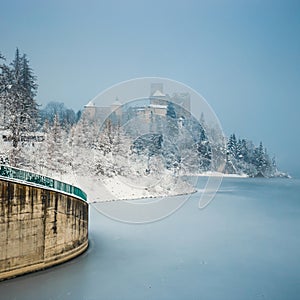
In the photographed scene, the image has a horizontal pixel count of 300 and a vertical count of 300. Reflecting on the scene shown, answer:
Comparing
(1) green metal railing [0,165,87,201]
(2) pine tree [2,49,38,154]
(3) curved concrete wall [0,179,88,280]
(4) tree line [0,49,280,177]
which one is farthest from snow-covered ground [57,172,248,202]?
(3) curved concrete wall [0,179,88,280]

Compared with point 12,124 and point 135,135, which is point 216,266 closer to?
point 12,124

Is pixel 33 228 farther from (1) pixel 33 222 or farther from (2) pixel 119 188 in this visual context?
(2) pixel 119 188

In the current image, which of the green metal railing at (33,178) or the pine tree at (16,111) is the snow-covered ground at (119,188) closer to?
the pine tree at (16,111)

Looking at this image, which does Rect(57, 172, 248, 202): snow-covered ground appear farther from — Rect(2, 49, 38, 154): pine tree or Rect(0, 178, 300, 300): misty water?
Rect(0, 178, 300, 300): misty water

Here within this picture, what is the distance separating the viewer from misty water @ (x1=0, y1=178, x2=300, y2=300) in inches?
505

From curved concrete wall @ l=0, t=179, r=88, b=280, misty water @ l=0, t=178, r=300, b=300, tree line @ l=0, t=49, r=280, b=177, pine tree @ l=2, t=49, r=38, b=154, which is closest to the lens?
curved concrete wall @ l=0, t=179, r=88, b=280

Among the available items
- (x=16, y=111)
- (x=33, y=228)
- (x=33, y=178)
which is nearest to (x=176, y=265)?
(x=33, y=228)

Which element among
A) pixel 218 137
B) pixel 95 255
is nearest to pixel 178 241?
pixel 95 255

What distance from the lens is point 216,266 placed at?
1611cm

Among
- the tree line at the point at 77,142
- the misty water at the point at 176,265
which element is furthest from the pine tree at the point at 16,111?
the misty water at the point at 176,265

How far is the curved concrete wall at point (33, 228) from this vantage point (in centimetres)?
1238

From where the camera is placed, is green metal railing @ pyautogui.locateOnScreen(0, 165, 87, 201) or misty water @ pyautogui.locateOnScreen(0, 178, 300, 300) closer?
green metal railing @ pyautogui.locateOnScreen(0, 165, 87, 201)

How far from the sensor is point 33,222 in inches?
519

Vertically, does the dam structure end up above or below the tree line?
below
